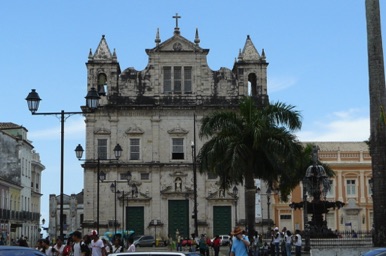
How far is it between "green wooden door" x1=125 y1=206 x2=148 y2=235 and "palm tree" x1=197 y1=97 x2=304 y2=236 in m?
21.5

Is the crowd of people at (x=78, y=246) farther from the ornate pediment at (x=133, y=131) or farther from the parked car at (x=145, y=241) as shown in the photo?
the ornate pediment at (x=133, y=131)

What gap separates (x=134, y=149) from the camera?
55.8m

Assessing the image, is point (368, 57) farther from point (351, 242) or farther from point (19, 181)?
point (19, 181)

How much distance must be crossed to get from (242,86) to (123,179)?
11.4m

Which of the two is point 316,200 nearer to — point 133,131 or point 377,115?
point 377,115

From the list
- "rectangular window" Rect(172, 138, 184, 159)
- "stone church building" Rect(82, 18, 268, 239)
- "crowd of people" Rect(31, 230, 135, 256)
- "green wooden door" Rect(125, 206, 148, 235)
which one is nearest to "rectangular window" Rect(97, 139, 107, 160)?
"stone church building" Rect(82, 18, 268, 239)

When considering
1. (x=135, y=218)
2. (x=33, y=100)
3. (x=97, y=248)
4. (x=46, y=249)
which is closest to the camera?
(x=97, y=248)

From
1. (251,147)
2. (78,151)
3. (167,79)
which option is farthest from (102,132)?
(251,147)

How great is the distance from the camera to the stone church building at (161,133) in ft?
180

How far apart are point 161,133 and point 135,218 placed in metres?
6.60

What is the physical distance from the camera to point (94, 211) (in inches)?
2141

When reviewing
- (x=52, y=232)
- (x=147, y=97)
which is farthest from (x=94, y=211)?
(x=52, y=232)

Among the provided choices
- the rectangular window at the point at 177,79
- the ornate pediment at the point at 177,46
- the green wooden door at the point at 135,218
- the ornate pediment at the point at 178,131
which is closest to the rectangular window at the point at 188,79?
the rectangular window at the point at 177,79

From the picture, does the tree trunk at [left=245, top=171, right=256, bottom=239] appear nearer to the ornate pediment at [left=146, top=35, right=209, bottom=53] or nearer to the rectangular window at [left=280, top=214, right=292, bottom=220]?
the ornate pediment at [left=146, top=35, right=209, bottom=53]
